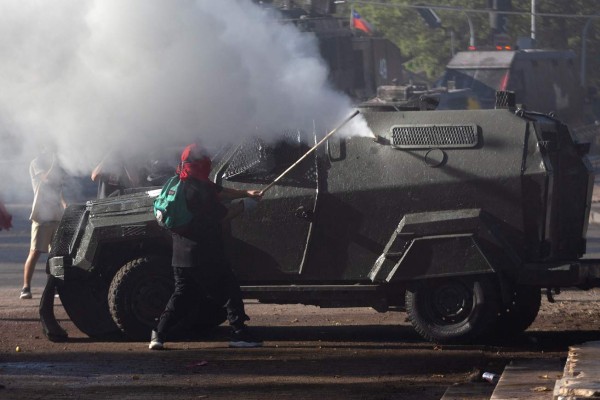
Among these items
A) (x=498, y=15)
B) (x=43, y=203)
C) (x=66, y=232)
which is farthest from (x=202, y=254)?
(x=498, y=15)

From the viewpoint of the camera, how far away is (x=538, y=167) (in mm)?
9156

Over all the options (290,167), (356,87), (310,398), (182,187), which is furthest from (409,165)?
(356,87)

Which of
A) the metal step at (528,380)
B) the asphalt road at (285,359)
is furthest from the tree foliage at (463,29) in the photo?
the metal step at (528,380)

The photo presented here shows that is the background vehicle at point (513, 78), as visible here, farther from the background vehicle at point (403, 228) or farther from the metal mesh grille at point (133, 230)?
the metal mesh grille at point (133, 230)

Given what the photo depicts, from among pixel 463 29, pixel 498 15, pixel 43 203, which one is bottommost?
pixel 463 29

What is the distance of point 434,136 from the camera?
944cm

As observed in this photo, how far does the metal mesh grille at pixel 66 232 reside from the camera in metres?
10.1

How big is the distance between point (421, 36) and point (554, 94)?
16.1 metres

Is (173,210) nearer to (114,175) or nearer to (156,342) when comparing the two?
(156,342)

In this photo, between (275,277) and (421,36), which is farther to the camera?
(421,36)

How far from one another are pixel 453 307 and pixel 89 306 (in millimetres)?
2887

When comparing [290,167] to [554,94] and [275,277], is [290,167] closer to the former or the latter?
[275,277]

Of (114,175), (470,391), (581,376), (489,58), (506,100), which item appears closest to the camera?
(581,376)

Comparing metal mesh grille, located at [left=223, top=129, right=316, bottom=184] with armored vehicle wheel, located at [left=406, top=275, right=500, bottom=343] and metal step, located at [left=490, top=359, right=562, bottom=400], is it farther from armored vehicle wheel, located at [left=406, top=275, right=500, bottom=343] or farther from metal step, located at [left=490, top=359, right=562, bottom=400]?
metal step, located at [left=490, top=359, right=562, bottom=400]
